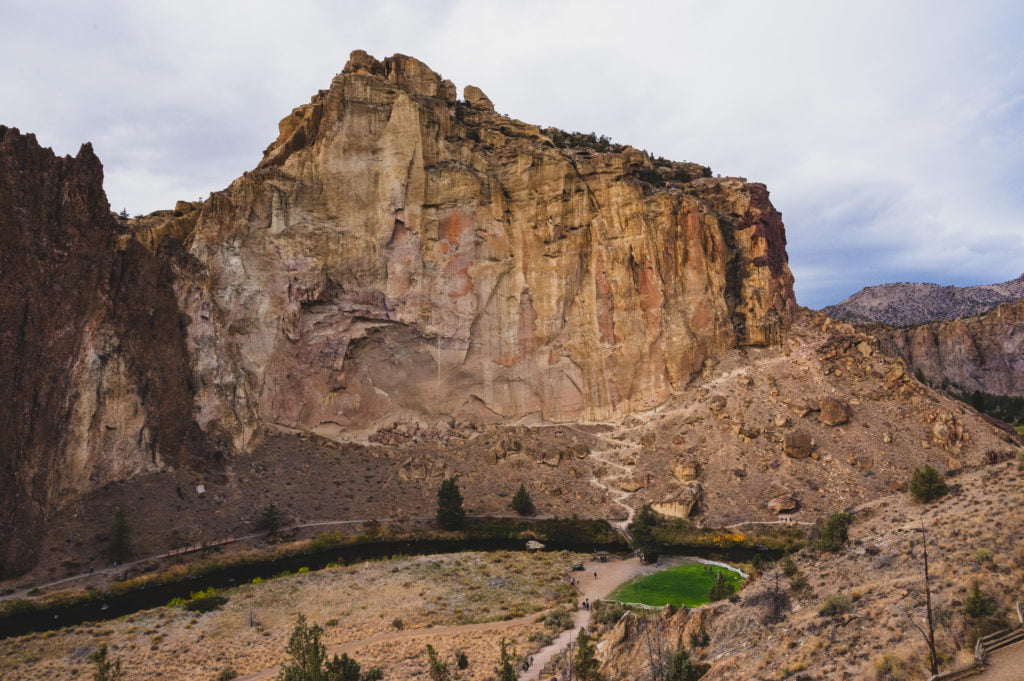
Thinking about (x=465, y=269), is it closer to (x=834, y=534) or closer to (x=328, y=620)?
(x=328, y=620)

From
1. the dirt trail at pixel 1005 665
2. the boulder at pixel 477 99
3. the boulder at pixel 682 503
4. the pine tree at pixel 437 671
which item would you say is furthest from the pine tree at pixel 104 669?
the boulder at pixel 477 99

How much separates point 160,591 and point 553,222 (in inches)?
1763

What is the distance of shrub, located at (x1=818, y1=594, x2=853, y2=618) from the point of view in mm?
15703

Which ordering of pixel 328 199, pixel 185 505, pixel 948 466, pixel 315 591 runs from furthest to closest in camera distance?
pixel 328 199
pixel 948 466
pixel 185 505
pixel 315 591

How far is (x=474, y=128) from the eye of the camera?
67.5 meters

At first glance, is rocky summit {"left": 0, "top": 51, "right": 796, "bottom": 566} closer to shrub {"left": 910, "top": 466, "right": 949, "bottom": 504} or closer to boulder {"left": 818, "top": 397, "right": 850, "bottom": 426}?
boulder {"left": 818, "top": 397, "right": 850, "bottom": 426}

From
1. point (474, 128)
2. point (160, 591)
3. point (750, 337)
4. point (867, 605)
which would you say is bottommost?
point (160, 591)

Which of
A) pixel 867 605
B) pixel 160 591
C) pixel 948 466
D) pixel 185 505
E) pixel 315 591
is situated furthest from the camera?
pixel 948 466

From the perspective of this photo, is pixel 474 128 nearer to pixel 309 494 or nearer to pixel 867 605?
pixel 309 494

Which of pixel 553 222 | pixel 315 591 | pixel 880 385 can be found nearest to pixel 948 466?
pixel 880 385

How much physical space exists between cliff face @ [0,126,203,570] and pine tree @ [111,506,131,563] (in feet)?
12.8

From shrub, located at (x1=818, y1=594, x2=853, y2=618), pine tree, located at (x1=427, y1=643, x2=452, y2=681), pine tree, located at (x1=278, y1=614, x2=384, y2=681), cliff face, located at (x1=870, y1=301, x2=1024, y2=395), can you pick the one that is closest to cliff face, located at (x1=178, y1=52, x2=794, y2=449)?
pine tree, located at (x1=278, y1=614, x2=384, y2=681)

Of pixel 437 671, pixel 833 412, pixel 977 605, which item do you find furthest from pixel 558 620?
pixel 833 412

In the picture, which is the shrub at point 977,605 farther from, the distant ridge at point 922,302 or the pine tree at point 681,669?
the distant ridge at point 922,302
